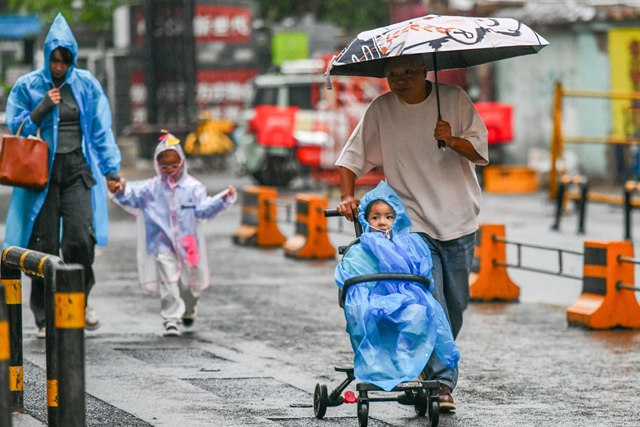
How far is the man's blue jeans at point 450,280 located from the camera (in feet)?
22.2

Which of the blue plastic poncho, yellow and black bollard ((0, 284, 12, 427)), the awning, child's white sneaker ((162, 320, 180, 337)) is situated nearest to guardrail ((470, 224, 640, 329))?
child's white sneaker ((162, 320, 180, 337))

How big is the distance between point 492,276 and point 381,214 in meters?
5.28

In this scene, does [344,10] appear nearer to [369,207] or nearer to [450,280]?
[450,280]

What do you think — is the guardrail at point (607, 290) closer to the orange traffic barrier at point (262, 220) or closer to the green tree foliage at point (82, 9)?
the orange traffic barrier at point (262, 220)

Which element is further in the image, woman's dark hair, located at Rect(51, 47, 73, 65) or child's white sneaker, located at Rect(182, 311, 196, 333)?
child's white sneaker, located at Rect(182, 311, 196, 333)

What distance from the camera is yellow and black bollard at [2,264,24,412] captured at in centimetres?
628

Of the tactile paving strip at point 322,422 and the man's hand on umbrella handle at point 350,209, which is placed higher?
the man's hand on umbrella handle at point 350,209

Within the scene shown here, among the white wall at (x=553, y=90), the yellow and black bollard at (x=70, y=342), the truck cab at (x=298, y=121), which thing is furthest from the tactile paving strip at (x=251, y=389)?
the white wall at (x=553, y=90)

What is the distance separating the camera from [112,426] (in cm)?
629

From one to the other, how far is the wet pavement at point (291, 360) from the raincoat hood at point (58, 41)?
1.85 m

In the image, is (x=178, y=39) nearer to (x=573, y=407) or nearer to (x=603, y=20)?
(x=603, y=20)

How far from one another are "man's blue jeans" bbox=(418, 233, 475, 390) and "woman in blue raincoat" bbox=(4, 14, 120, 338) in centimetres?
300

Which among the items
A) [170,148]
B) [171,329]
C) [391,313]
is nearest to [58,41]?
[170,148]

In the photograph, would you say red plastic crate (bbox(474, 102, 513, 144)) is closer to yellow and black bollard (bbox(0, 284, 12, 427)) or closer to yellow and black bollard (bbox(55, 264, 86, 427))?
yellow and black bollard (bbox(55, 264, 86, 427))
